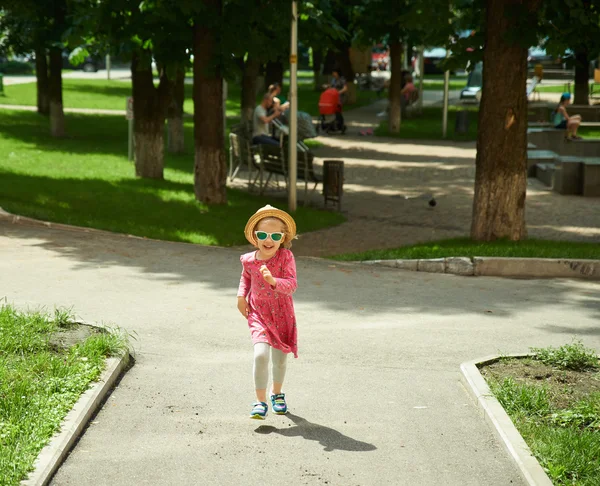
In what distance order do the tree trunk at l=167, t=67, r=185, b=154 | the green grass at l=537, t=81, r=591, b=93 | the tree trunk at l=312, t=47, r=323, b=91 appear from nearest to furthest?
the tree trunk at l=167, t=67, r=185, b=154 → the tree trunk at l=312, t=47, r=323, b=91 → the green grass at l=537, t=81, r=591, b=93

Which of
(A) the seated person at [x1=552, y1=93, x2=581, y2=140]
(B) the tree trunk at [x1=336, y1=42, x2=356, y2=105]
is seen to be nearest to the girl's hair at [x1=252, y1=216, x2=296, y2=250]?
(A) the seated person at [x1=552, y1=93, x2=581, y2=140]

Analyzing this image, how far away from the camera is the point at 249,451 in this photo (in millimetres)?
→ 5672

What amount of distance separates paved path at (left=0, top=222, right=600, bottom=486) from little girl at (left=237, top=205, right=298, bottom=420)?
37cm

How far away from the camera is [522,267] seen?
11.7m

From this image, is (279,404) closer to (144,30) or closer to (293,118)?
(144,30)

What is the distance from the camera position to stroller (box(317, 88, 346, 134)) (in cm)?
3150

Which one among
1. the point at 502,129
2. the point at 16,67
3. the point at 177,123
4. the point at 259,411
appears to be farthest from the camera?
the point at 16,67

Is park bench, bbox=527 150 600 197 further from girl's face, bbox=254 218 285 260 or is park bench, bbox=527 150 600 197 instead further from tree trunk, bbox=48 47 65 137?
girl's face, bbox=254 218 285 260

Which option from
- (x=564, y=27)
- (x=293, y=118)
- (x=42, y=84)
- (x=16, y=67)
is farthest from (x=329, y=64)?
(x=564, y=27)

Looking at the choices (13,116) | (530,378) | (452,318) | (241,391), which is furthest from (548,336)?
(13,116)

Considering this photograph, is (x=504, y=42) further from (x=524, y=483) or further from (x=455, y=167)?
(x=455, y=167)

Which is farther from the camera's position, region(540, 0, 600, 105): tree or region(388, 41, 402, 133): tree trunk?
region(388, 41, 402, 133): tree trunk

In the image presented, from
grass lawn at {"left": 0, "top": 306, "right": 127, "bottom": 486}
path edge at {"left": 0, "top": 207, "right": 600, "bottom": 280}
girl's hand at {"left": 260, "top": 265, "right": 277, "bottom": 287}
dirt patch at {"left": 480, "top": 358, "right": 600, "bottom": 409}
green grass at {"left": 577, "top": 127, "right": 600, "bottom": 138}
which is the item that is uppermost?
girl's hand at {"left": 260, "top": 265, "right": 277, "bottom": 287}

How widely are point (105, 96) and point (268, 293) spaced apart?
1509 inches
